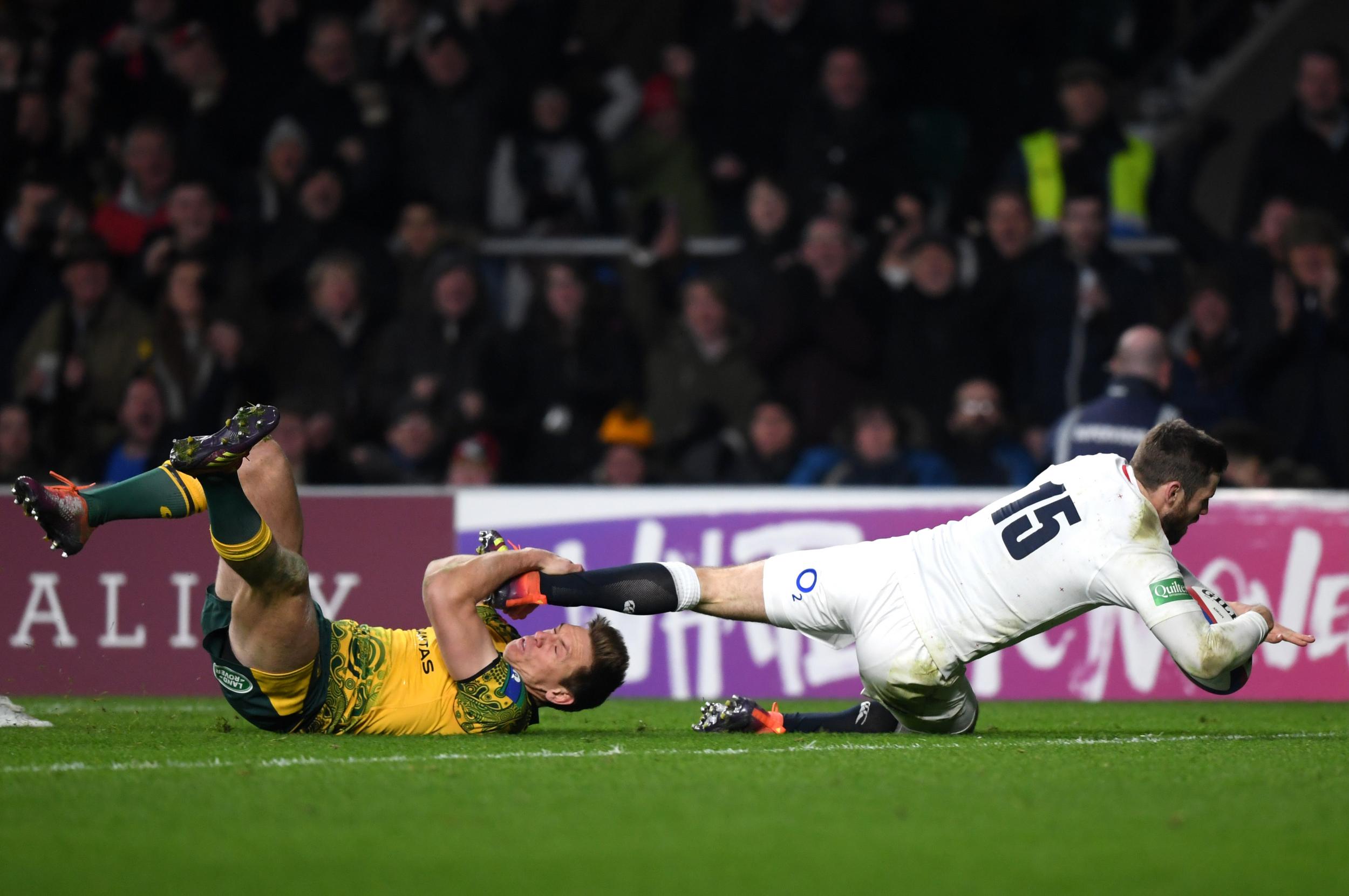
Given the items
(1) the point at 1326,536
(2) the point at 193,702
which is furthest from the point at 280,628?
(1) the point at 1326,536

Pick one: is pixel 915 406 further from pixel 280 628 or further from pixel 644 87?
pixel 280 628

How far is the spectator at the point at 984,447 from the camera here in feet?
36.0

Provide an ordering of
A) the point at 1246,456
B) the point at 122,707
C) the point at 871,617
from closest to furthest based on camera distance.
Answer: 1. the point at 871,617
2. the point at 122,707
3. the point at 1246,456

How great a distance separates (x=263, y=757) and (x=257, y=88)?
26.7 ft

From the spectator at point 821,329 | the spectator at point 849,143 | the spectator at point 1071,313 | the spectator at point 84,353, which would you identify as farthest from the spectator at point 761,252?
the spectator at point 84,353

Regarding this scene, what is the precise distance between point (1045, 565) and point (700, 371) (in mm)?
5541

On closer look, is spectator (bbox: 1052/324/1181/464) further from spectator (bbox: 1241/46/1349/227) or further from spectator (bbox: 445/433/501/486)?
spectator (bbox: 445/433/501/486)

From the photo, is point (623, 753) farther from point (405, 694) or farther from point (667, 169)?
point (667, 169)

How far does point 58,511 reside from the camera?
6043 millimetres

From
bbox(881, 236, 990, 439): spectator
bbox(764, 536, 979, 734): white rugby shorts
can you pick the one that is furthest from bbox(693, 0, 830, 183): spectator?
bbox(764, 536, 979, 734): white rugby shorts

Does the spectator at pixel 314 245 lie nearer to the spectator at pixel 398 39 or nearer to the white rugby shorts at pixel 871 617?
the spectator at pixel 398 39

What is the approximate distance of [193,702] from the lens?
8875 mm

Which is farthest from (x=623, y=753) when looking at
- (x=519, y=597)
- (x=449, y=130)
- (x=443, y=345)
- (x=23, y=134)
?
(x=23, y=134)

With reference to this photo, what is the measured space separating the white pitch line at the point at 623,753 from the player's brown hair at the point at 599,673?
259 mm
